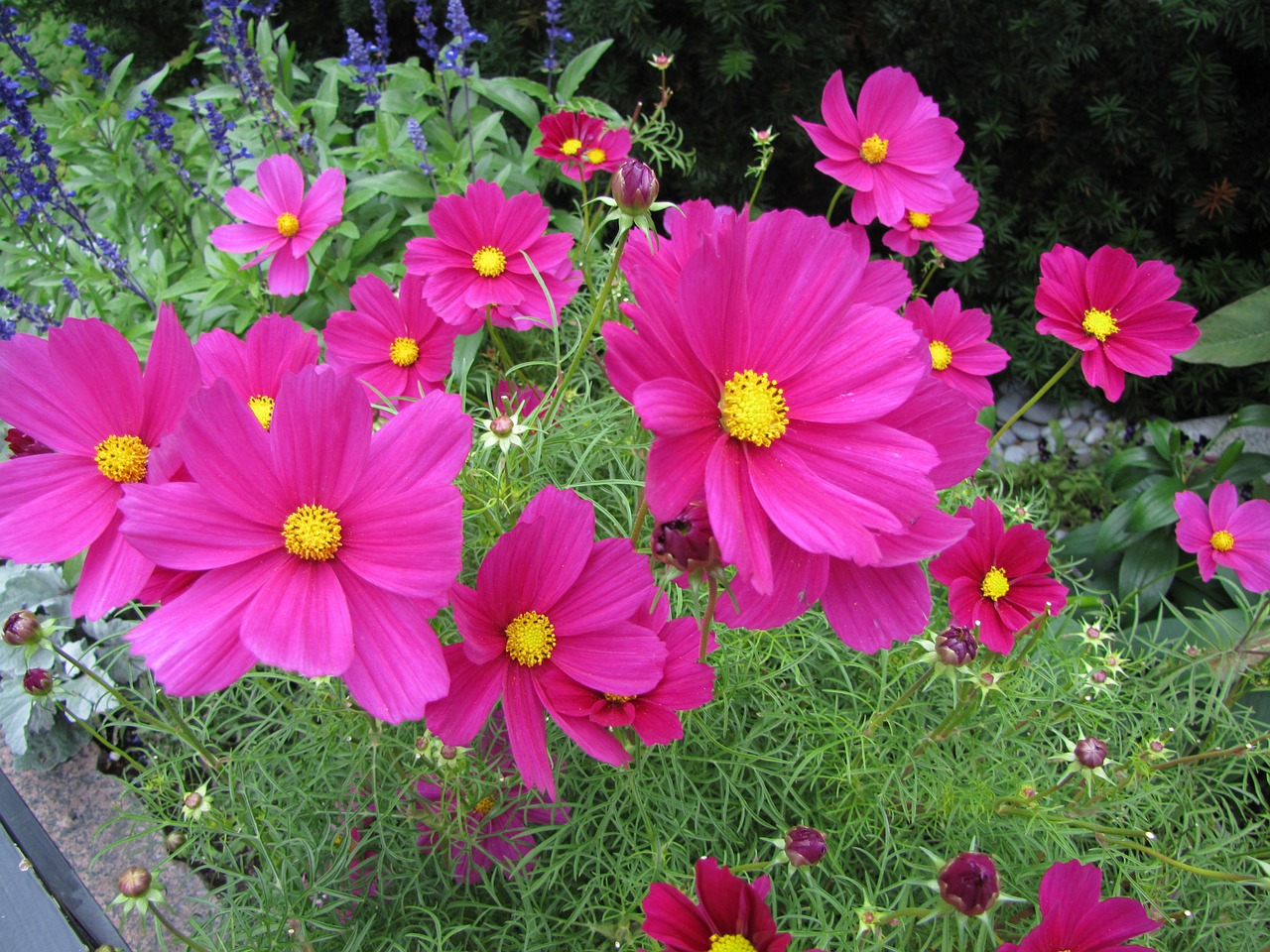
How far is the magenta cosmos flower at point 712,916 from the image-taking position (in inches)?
21.1

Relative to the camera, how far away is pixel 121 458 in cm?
51

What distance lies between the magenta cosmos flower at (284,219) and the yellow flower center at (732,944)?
0.85 metres

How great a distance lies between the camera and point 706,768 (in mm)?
798

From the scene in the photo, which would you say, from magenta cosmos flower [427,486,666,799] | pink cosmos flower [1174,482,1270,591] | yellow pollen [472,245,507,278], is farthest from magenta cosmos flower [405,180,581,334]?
pink cosmos flower [1174,482,1270,591]

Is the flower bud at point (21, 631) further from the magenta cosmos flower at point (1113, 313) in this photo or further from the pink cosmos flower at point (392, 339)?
the magenta cosmos flower at point (1113, 313)

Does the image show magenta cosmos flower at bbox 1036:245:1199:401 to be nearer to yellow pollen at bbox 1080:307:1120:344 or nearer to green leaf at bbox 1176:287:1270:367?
yellow pollen at bbox 1080:307:1120:344

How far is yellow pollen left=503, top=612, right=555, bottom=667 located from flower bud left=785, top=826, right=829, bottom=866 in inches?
8.3

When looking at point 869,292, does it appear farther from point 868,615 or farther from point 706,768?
point 706,768

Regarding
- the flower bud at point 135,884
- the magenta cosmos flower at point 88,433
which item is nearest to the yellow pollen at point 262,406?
the magenta cosmos flower at point 88,433

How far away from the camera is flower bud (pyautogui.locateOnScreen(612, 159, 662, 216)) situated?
0.58 metres

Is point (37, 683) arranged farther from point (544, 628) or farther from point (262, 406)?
point (544, 628)

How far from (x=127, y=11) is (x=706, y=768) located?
2130mm

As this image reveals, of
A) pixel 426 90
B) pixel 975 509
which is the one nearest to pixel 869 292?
pixel 975 509

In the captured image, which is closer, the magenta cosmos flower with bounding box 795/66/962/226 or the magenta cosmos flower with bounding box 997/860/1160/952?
the magenta cosmos flower with bounding box 997/860/1160/952
